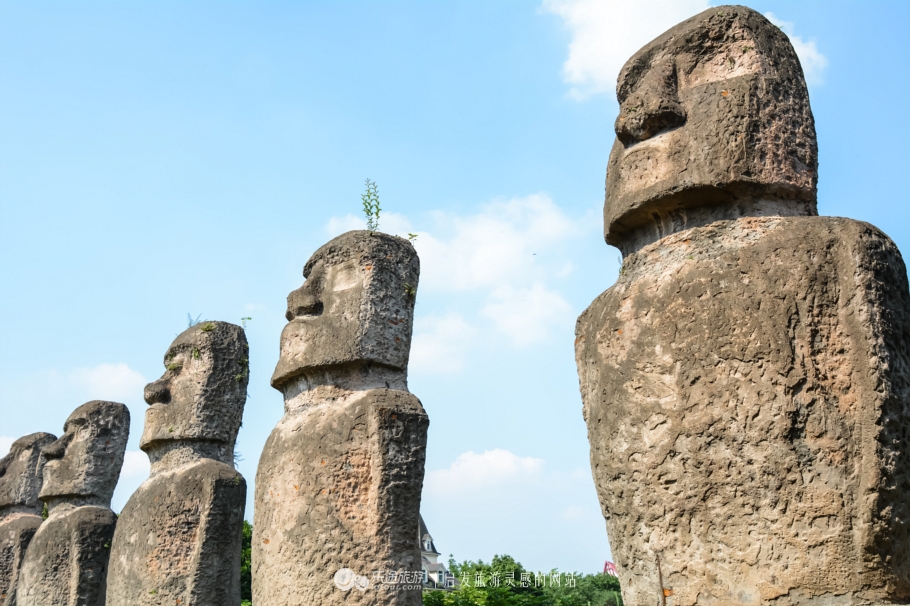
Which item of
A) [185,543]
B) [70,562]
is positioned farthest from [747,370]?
[70,562]

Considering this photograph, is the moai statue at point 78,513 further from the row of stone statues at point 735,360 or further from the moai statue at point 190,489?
the row of stone statues at point 735,360

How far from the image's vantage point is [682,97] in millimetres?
4297

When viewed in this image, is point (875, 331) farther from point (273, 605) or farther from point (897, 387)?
point (273, 605)

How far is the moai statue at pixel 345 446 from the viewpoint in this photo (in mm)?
6090

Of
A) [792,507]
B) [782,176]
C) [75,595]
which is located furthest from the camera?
[75,595]

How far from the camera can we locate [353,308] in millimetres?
6730

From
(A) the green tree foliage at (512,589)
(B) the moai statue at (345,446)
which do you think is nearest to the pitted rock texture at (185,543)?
(B) the moai statue at (345,446)

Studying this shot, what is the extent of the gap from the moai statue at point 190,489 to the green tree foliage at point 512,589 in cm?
387

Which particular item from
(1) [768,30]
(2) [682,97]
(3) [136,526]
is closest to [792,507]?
(2) [682,97]

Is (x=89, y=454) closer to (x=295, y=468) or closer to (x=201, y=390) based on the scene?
(x=201, y=390)

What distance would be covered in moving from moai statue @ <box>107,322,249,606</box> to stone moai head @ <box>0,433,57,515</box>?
4486 mm

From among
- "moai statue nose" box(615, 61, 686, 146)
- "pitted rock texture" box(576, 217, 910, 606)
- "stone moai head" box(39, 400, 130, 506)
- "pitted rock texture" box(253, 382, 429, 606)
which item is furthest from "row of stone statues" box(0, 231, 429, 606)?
"moai statue nose" box(615, 61, 686, 146)

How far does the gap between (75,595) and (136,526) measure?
2.05 meters

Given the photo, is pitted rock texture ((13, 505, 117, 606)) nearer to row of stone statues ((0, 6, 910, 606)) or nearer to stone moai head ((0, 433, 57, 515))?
stone moai head ((0, 433, 57, 515))
